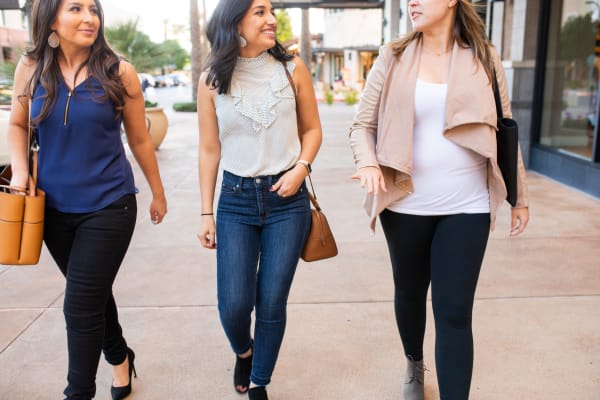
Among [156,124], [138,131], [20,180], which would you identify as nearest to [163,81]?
[156,124]

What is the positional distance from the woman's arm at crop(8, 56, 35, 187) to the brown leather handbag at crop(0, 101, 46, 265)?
0.17 ft

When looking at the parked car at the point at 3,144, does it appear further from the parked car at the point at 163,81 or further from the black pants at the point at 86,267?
the parked car at the point at 163,81

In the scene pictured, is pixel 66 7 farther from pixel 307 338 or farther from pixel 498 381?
pixel 498 381

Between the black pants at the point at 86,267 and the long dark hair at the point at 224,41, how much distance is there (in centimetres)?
63

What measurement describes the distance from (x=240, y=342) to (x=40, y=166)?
1146mm

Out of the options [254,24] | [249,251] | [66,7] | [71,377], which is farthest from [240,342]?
[66,7]

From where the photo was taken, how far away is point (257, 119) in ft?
8.38

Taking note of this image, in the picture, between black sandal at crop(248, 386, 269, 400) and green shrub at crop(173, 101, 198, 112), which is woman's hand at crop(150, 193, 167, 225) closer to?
black sandal at crop(248, 386, 269, 400)

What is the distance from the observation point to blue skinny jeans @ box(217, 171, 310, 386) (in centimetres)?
259

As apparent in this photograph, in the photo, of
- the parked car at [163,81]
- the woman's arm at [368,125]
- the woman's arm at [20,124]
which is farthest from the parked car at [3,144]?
the parked car at [163,81]

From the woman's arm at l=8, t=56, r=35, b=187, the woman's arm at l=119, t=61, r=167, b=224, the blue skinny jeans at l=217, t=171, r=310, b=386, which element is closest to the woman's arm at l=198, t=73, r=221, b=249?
the blue skinny jeans at l=217, t=171, r=310, b=386

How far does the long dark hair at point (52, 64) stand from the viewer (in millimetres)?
2420

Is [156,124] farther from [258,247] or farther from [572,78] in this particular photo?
[258,247]

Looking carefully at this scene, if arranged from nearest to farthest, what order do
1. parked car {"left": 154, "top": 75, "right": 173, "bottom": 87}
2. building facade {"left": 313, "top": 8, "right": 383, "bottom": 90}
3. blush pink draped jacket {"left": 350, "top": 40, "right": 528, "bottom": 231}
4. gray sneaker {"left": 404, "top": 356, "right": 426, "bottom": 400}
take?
blush pink draped jacket {"left": 350, "top": 40, "right": 528, "bottom": 231} → gray sneaker {"left": 404, "top": 356, "right": 426, "bottom": 400} → building facade {"left": 313, "top": 8, "right": 383, "bottom": 90} → parked car {"left": 154, "top": 75, "right": 173, "bottom": 87}
